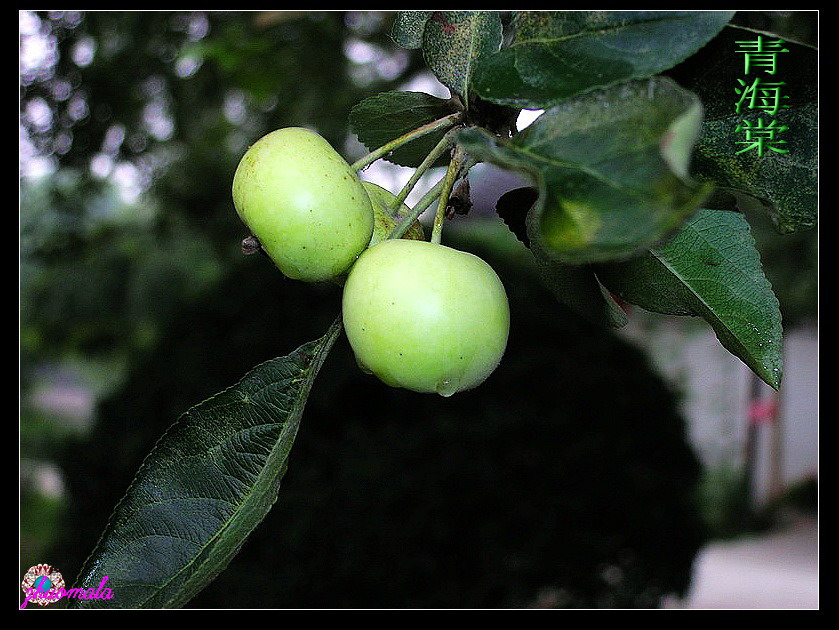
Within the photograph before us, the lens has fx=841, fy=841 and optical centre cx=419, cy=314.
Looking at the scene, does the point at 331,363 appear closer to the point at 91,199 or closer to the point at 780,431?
the point at 91,199

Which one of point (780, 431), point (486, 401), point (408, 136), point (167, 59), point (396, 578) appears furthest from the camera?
point (780, 431)

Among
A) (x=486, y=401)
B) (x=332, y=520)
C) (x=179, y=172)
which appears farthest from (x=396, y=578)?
(x=179, y=172)

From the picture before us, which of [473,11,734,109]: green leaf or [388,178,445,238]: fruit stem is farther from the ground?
[473,11,734,109]: green leaf

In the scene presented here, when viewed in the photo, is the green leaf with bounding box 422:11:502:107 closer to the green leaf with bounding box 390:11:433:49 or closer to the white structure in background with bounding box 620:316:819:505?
the green leaf with bounding box 390:11:433:49

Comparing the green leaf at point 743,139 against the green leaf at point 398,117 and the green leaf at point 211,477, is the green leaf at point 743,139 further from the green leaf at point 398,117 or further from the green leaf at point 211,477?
the green leaf at point 211,477
